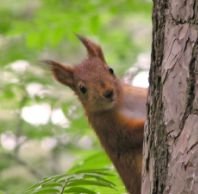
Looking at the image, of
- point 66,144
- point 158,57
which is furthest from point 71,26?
point 158,57

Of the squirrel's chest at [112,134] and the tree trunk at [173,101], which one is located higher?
the tree trunk at [173,101]

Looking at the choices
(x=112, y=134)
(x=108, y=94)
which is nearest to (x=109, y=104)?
(x=108, y=94)

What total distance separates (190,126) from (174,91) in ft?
0.39

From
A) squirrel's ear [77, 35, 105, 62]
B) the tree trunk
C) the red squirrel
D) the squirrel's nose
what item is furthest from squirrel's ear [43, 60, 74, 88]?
the tree trunk

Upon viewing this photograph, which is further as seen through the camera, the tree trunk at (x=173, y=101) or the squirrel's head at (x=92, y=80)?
the squirrel's head at (x=92, y=80)

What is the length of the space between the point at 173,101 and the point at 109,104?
155cm

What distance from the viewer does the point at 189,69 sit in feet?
7.49

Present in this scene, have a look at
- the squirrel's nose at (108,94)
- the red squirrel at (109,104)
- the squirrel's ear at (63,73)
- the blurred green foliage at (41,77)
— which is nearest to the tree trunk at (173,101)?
the red squirrel at (109,104)

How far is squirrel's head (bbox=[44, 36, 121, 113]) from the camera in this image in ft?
12.7

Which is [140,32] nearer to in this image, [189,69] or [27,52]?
[27,52]

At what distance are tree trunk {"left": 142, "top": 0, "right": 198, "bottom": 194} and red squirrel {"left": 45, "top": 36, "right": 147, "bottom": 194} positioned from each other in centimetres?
88

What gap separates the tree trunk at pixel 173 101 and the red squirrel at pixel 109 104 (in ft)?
2.87

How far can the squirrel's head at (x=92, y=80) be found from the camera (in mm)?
3881

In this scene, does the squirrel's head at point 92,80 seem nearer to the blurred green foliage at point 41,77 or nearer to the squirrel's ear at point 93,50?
the squirrel's ear at point 93,50
